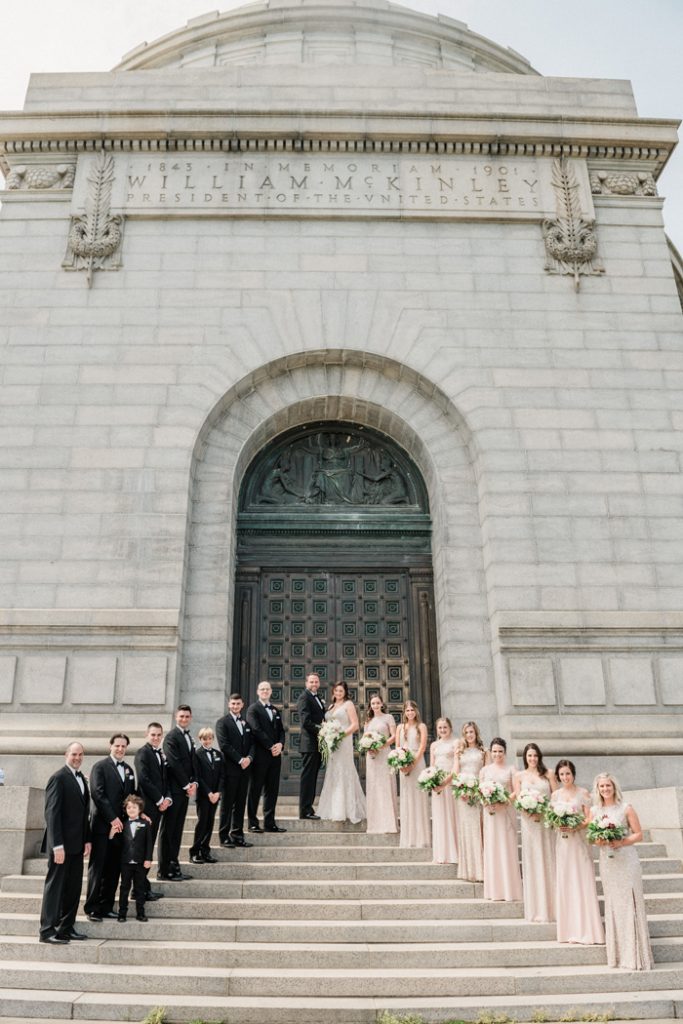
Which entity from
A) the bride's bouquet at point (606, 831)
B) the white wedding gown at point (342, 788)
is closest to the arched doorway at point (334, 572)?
the white wedding gown at point (342, 788)

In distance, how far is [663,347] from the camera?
50.0ft

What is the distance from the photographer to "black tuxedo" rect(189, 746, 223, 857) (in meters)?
9.56

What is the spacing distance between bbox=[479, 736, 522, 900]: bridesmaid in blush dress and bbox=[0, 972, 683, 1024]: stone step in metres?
2.01

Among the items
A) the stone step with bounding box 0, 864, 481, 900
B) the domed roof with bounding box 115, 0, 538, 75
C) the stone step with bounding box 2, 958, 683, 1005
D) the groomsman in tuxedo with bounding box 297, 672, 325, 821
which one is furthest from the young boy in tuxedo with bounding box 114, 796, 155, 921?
the domed roof with bounding box 115, 0, 538, 75

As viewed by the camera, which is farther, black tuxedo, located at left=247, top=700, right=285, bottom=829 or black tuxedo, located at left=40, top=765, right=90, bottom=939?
black tuxedo, located at left=247, top=700, right=285, bottom=829

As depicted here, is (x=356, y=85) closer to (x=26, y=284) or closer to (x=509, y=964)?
(x=26, y=284)

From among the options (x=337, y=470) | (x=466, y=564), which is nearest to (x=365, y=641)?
(x=466, y=564)

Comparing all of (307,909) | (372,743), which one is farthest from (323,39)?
(307,909)

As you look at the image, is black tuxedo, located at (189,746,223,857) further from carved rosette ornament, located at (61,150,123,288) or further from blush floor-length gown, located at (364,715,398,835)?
carved rosette ornament, located at (61,150,123,288)

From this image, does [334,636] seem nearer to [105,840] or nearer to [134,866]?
[105,840]

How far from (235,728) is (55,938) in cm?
330

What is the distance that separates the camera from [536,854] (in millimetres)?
8617

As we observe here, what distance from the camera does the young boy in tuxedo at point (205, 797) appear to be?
376 inches

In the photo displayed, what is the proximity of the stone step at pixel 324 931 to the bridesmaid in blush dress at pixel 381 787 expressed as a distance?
281 cm
